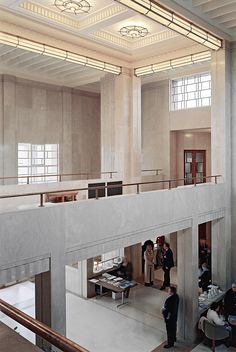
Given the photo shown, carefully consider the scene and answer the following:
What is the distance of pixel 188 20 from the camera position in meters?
8.43

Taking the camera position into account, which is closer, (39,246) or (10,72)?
(39,246)

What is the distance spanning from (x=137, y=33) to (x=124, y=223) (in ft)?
20.9

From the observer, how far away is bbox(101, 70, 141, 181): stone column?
1276 cm

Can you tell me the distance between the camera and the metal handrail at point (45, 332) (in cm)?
211

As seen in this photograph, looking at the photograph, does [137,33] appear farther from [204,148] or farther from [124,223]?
[204,148]

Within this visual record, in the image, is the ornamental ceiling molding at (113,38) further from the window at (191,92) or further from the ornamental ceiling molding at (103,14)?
the window at (191,92)

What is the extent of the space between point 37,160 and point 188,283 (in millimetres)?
9891

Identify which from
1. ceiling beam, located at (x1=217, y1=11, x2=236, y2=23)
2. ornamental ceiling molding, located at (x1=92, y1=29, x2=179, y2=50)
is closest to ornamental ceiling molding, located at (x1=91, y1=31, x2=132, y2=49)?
ornamental ceiling molding, located at (x1=92, y1=29, x2=179, y2=50)

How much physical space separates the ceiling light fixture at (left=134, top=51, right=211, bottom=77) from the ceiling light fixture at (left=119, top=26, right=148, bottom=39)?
130 centimetres

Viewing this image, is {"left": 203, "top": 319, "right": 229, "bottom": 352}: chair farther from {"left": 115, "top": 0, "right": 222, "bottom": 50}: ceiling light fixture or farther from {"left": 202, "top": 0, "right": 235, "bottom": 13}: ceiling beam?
{"left": 202, "top": 0, "right": 235, "bottom": 13}: ceiling beam

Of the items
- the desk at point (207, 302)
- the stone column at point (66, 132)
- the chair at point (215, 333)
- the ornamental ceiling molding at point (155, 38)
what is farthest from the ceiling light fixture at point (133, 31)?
the chair at point (215, 333)

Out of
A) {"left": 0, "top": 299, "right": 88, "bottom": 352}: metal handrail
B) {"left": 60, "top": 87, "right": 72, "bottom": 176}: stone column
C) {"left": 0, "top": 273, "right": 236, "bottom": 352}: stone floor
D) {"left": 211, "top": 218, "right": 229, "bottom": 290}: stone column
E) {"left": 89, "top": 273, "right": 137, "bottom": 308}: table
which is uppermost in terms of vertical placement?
{"left": 60, "top": 87, "right": 72, "bottom": 176}: stone column

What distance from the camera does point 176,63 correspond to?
11227 mm

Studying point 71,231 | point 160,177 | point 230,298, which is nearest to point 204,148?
point 160,177
